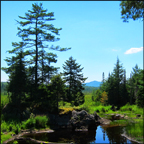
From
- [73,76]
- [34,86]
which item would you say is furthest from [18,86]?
[73,76]

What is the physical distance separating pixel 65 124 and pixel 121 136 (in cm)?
645

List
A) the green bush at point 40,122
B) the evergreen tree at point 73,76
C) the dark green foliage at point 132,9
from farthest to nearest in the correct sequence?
the evergreen tree at point 73,76 → the green bush at point 40,122 → the dark green foliage at point 132,9

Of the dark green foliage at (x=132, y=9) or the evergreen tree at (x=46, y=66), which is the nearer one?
the dark green foliage at (x=132, y=9)

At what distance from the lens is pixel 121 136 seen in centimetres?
1173

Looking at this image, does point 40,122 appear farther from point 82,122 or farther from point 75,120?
point 82,122

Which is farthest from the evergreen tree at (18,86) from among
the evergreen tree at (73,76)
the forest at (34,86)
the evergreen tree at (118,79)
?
the evergreen tree at (118,79)

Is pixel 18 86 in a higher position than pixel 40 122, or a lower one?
higher

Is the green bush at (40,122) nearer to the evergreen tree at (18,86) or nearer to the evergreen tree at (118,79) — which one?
the evergreen tree at (18,86)

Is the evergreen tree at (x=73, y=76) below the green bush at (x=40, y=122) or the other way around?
the other way around

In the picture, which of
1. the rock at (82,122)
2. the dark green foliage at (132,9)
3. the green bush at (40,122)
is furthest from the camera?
the rock at (82,122)

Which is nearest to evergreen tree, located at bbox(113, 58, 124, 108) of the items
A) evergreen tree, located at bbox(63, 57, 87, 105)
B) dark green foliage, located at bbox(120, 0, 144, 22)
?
evergreen tree, located at bbox(63, 57, 87, 105)

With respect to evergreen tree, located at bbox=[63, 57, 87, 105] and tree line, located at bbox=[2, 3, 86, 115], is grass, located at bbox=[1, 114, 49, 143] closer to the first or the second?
tree line, located at bbox=[2, 3, 86, 115]

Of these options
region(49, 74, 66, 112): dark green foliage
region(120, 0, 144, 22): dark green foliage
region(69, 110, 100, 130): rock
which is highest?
region(120, 0, 144, 22): dark green foliage

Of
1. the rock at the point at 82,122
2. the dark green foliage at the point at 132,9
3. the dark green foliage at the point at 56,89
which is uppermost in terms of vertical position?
the dark green foliage at the point at 132,9
